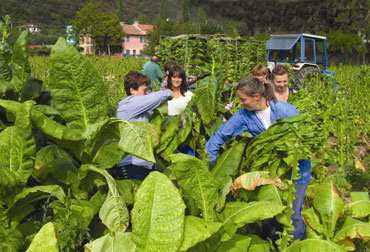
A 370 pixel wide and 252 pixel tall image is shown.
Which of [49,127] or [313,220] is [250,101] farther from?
[49,127]

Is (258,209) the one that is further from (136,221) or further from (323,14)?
(323,14)

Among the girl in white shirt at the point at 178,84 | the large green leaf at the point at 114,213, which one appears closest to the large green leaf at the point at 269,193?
the large green leaf at the point at 114,213

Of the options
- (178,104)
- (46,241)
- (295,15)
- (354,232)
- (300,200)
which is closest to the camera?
(46,241)

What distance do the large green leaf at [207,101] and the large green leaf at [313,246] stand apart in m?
1.11

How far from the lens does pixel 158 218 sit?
2.36 meters

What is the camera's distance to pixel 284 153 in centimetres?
320

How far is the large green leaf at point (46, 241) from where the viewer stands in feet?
7.61

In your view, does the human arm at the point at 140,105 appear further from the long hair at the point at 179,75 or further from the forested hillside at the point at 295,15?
the forested hillside at the point at 295,15

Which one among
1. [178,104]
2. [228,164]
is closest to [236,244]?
[228,164]

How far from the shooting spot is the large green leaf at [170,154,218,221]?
2629mm

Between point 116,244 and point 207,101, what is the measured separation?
A: 4.87ft

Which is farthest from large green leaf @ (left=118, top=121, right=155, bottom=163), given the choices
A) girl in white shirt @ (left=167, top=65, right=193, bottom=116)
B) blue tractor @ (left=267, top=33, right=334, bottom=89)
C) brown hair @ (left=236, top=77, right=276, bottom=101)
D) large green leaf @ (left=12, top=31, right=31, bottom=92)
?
blue tractor @ (left=267, top=33, right=334, bottom=89)

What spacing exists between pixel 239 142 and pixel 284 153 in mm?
366

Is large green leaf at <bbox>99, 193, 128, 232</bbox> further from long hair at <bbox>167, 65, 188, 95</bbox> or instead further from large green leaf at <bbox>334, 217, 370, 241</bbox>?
long hair at <bbox>167, 65, 188, 95</bbox>
